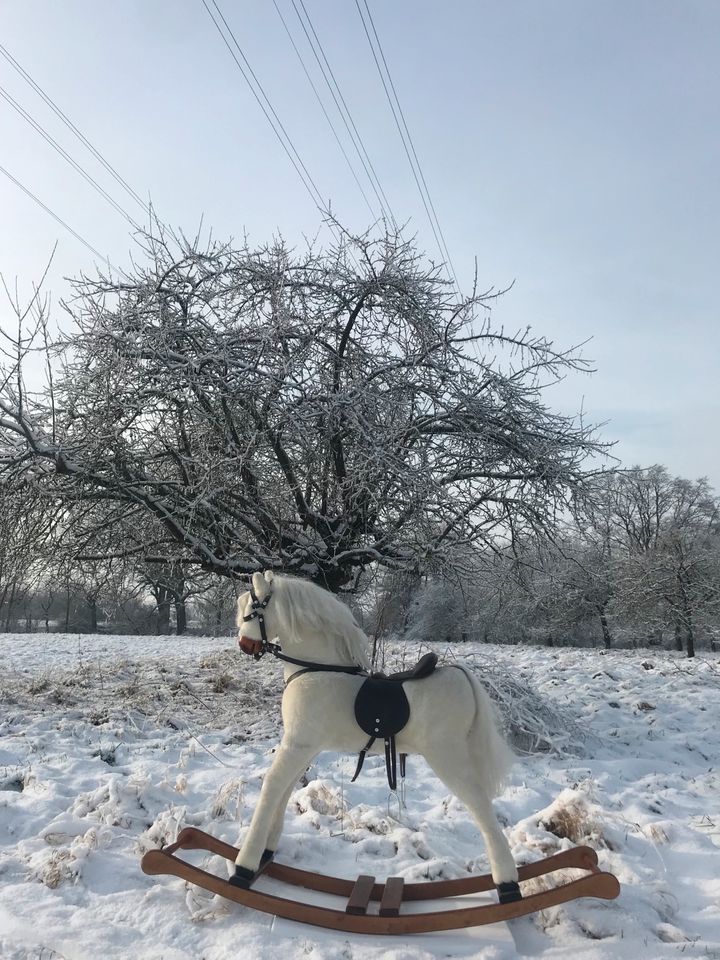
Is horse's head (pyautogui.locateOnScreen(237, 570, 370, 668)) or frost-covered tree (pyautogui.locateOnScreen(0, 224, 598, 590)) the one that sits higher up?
frost-covered tree (pyautogui.locateOnScreen(0, 224, 598, 590))

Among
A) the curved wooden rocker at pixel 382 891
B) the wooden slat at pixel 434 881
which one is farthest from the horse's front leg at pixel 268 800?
the wooden slat at pixel 434 881

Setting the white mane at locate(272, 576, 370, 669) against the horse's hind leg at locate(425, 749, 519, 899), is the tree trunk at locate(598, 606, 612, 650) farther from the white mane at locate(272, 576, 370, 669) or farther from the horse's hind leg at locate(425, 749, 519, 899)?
the white mane at locate(272, 576, 370, 669)

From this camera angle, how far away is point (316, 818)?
397 centimetres

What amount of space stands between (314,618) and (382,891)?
141 cm

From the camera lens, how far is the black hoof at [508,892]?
283 centimetres

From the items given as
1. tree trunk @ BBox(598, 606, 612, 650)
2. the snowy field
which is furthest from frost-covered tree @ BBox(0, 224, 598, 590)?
tree trunk @ BBox(598, 606, 612, 650)

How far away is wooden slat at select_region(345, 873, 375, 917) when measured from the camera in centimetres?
291

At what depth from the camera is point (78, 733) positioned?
18.7 ft

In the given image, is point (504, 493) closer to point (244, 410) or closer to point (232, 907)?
point (244, 410)

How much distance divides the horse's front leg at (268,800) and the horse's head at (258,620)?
510mm

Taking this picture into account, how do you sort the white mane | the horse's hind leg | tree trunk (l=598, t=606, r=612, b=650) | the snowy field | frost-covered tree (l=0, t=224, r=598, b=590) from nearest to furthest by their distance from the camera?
the snowy field < the horse's hind leg < the white mane < frost-covered tree (l=0, t=224, r=598, b=590) < tree trunk (l=598, t=606, r=612, b=650)

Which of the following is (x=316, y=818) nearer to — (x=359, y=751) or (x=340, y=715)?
(x=359, y=751)

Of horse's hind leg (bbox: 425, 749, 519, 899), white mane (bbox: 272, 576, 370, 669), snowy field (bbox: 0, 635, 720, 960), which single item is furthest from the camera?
white mane (bbox: 272, 576, 370, 669)

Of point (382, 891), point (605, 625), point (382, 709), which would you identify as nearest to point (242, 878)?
point (382, 891)
